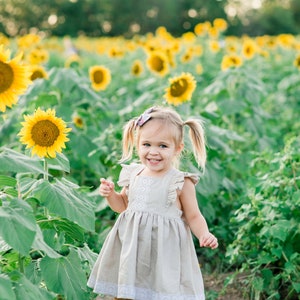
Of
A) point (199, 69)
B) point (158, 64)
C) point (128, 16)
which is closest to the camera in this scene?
point (158, 64)

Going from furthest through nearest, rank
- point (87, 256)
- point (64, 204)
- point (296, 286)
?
point (296, 286) → point (87, 256) → point (64, 204)

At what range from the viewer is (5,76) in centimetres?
275

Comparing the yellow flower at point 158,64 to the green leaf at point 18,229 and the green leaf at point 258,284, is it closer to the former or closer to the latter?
the green leaf at point 258,284

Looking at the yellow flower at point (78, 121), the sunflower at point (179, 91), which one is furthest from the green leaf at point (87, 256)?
the yellow flower at point (78, 121)

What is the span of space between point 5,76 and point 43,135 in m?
0.27

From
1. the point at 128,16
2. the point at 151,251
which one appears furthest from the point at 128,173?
the point at 128,16

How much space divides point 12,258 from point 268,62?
706 cm

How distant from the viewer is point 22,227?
7.48ft

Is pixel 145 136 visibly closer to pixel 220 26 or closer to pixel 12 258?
pixel 12 258

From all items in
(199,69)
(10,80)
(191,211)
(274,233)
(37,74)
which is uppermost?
(199,69)

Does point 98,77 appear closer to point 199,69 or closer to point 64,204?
point 199,69

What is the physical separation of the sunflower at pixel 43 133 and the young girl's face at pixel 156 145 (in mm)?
308

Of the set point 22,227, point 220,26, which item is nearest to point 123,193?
point 22,227

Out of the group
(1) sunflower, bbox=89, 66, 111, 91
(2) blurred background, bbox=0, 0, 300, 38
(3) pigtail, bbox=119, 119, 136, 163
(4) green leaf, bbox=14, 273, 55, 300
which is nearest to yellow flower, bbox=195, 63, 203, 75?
(1) sunflower, bbox=89, 66, 111, 91
